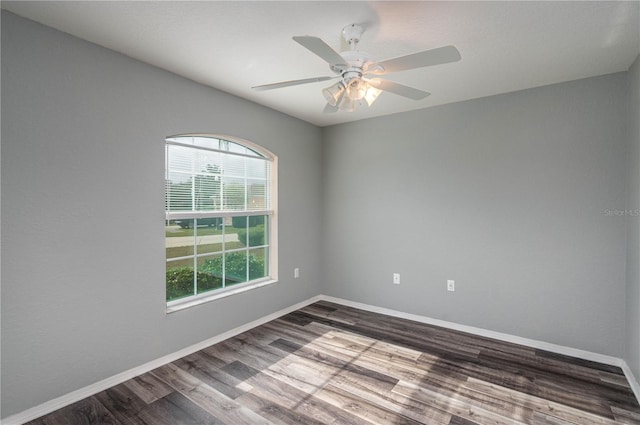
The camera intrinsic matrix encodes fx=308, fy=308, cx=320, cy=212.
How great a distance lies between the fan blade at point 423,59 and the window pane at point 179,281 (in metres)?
2.41

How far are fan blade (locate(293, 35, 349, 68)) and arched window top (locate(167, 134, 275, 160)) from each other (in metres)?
1.73

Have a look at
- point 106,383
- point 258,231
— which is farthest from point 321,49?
point 106,383

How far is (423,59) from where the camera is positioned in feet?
5.28

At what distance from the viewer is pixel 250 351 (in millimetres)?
2877

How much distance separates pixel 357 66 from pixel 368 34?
17.5 inches

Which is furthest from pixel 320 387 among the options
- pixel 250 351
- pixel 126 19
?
pixel 126 19

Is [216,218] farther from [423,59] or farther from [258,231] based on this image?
[423,59]

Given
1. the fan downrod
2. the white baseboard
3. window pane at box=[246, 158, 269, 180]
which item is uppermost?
the fan downrod

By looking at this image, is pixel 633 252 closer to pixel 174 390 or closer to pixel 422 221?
Answer: pixel 422 221

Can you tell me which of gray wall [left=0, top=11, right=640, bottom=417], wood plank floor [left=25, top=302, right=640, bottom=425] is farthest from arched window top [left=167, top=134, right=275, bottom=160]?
wood plank floor [left=25, top=302, right=640, bottom=425]

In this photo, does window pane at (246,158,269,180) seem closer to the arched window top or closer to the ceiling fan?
the arched window top

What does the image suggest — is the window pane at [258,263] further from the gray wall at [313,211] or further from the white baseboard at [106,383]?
the white baseboard at [106,383]

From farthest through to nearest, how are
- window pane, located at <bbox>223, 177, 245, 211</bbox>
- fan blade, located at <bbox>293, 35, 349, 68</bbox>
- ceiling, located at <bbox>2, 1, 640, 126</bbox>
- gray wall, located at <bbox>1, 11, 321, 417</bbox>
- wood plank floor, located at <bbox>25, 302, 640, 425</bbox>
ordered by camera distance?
1. window pane, located at <bbox>223, 177, 245, 211</bbox>
2. wood plank floor, located at <bbox>25, 302, 640, 425</bbox>
3. gray wall, located at <bbox>1, 11, 321, 417</bbox>
4. ceiling, located at <bbox>2, 1, 640, 126</bbox>
5. fan blade, located at <bbox>293, 35, 349, 68</bbox>

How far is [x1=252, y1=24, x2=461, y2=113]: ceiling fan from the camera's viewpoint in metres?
1.54
